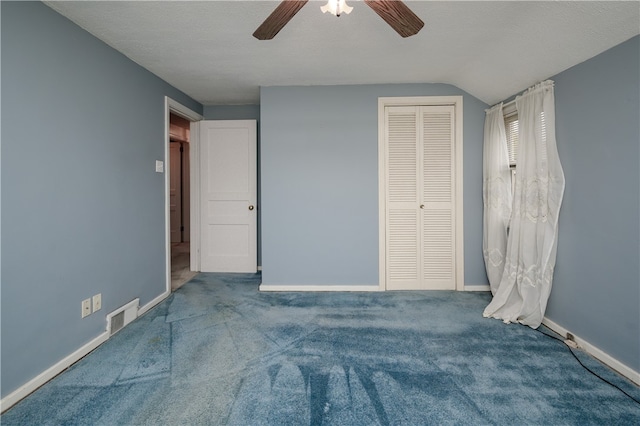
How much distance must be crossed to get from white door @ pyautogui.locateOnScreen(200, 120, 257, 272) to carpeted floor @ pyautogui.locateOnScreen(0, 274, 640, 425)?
4.15ft

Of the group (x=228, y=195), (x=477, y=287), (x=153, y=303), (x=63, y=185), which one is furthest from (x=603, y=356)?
(x=228, y=195)

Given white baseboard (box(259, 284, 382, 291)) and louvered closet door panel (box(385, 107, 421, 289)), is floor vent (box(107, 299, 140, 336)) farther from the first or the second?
louvered closet door panel (box(385, 107, 421, 289))

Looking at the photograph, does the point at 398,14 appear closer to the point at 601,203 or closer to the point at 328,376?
the point at 601,203

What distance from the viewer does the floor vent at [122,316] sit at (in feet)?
6.92

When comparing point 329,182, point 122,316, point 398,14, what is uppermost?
point 398,14

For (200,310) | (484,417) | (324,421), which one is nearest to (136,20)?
(200,310)

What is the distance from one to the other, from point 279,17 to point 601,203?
2.35 metres

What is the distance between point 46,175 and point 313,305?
2.25m

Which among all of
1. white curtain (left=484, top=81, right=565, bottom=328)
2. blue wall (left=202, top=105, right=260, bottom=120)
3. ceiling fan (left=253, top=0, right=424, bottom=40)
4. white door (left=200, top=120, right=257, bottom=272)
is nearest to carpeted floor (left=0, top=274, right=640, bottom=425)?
white curtain (left=484, top=81, right=565, bottom=328)

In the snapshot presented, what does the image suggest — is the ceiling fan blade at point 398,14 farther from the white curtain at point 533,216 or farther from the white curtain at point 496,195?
the white curtain at point 496,195

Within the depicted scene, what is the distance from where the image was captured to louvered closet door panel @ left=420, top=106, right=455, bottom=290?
9.77ft

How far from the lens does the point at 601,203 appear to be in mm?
1804

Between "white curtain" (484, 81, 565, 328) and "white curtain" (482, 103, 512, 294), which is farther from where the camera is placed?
"white curtain" (482, 103, 512, 294)

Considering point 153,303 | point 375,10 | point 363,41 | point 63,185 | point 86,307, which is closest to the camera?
point 375,10
